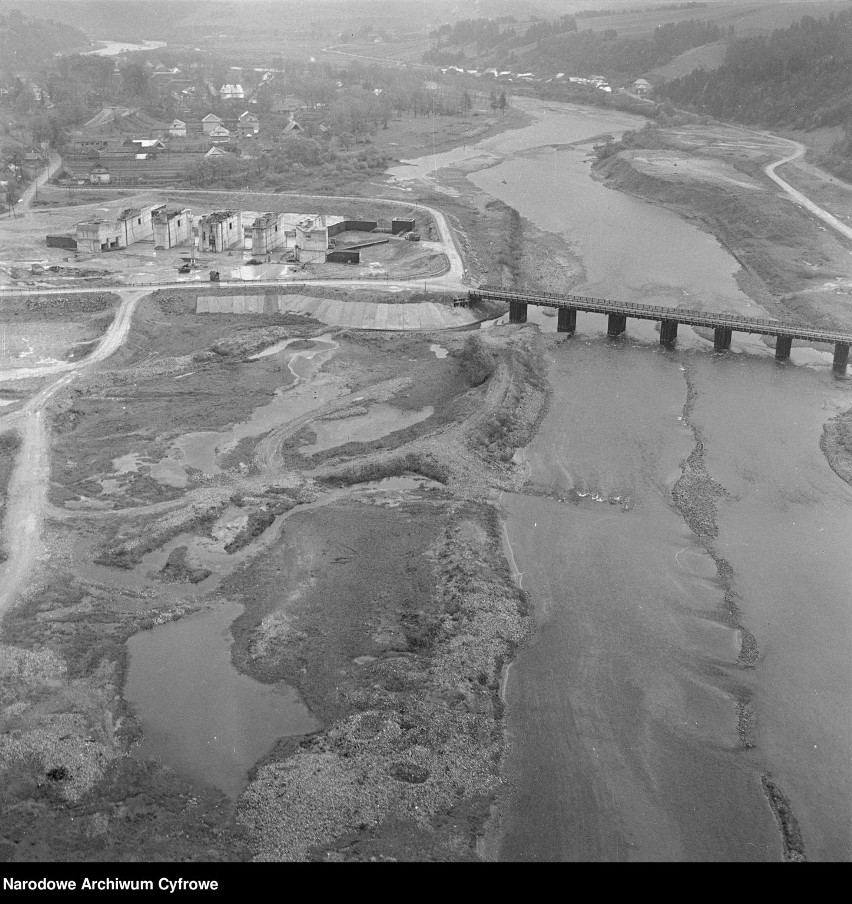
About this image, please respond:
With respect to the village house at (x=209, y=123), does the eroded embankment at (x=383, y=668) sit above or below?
below

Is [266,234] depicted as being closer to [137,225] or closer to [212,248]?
[212,248]

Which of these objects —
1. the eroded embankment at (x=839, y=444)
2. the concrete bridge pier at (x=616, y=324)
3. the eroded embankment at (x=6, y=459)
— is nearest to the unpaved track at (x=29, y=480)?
the eroded embankment at (x=6, y=459)

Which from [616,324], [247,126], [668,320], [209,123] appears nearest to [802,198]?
[616,324]

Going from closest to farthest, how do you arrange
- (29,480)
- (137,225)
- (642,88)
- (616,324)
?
1. (29,480)
2. (616,324)
3. (137,225)
4. (642,88)

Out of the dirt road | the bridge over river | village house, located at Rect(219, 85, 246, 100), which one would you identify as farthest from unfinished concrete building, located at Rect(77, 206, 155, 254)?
village house, located at Rect(219, 85, 246, 100)

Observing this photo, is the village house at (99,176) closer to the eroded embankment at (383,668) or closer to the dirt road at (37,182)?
the dirt road at (37,182)
